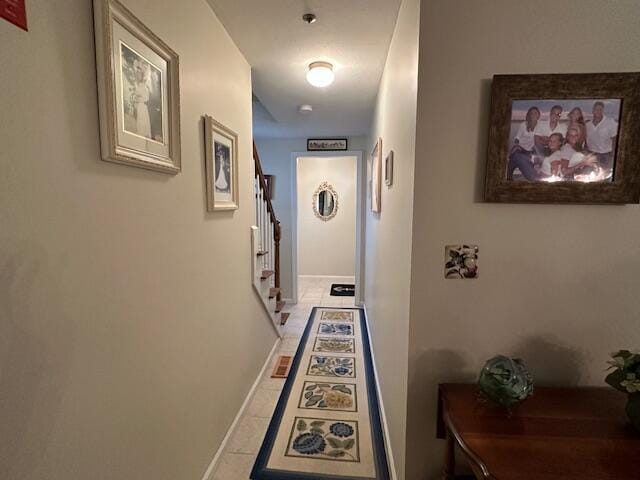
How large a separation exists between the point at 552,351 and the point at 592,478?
48cm

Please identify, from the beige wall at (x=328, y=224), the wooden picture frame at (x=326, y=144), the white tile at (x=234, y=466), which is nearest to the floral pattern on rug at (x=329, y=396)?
the white tile at (x=234, y=466)

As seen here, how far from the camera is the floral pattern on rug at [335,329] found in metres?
3.46

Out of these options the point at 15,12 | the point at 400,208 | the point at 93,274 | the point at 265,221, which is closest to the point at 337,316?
the point at 265,221

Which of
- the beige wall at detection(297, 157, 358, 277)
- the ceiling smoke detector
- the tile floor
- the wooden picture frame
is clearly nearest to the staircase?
the tile floor

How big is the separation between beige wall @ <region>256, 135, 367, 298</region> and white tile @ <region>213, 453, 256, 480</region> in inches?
109

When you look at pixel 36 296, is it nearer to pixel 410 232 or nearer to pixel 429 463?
pixel 410 232

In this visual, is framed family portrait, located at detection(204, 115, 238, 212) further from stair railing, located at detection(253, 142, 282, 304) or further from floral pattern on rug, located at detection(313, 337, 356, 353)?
floral pattern on rug, located at detection(313, 337, 356, 353)

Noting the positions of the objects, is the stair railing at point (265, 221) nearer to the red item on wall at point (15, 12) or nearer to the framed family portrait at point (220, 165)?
the framed family portrait at point (220, 165)

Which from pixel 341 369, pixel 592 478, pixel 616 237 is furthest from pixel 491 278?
pixel 341 369

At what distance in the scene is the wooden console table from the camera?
2.72 feet

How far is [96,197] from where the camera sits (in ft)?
2.88

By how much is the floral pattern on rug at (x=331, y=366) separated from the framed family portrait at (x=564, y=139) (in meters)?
2.02

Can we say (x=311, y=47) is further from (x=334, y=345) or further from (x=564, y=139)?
(x=334, y=345)

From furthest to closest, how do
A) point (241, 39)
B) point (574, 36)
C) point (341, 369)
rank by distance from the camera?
point (341, 369) → point (241, 39) → point (574, 36)
